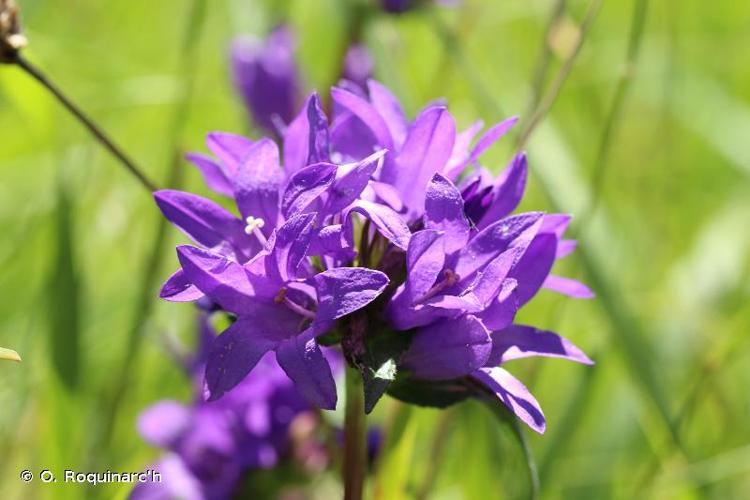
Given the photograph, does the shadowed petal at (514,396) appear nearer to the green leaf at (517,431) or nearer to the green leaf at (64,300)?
the green leaf at (517,431)

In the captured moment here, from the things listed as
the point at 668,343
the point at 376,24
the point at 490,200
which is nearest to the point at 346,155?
the point at 490,200

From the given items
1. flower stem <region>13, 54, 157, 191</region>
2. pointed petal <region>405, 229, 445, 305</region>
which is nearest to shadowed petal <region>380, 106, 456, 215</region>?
pointed petal <region>405, 229, 445, 305</region>

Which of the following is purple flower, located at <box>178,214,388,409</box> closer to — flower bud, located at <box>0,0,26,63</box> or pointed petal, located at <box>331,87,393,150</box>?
pointed petal, located at <box>331,87,393,150</box>

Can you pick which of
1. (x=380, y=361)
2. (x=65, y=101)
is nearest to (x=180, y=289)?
(x=380, y=361)

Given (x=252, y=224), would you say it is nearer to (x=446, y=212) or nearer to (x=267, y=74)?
(x=446, y=212)

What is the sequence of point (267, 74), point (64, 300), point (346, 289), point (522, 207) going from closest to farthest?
1. point (346, 289)
2. point (64, 300)
3. point (267, 74)
4. point (522, 207)

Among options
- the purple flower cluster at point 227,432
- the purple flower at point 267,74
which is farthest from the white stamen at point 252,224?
the purple flower at point 267,74
